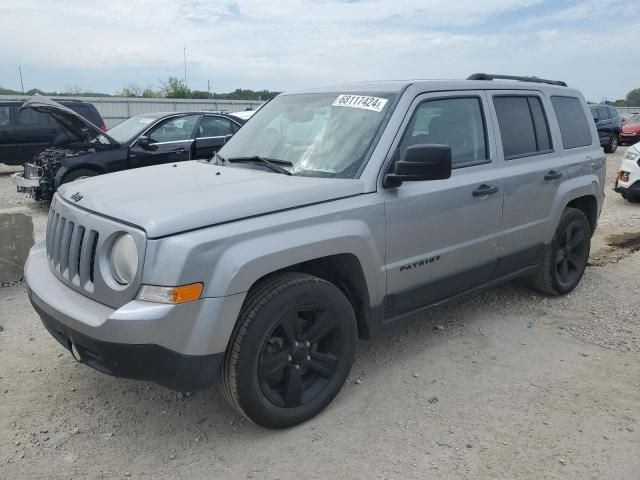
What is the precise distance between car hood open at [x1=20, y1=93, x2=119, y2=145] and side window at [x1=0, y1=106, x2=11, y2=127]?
525cm

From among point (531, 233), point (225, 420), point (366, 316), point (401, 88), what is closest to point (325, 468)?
point (225, 420)

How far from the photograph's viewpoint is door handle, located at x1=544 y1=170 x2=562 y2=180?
4.41m

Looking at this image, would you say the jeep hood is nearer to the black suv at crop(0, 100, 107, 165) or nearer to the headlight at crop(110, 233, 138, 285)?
the headlight at crop(110, 233, 138, 285)

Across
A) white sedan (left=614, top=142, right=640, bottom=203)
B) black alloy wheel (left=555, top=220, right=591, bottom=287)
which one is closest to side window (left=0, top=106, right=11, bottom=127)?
black alloy wheel (left=555, top=220, right=591, bottom=287)

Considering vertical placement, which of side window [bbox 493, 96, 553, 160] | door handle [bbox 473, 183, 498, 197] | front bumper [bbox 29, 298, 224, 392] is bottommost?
front bumper [bbox 29, 298, 224, 392]

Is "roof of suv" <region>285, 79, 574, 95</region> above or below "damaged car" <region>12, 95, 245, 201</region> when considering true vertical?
above

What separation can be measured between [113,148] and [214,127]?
1.85 meters

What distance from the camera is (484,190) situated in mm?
3809

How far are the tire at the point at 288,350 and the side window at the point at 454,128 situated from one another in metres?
1.12

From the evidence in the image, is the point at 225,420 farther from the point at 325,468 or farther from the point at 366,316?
the point at 366,316

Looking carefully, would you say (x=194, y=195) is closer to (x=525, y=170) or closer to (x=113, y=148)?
(x=525, y=170)

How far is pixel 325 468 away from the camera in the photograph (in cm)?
272

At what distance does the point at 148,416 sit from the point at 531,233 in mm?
3153

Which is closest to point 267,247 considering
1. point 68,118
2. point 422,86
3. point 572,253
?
point 422,86
